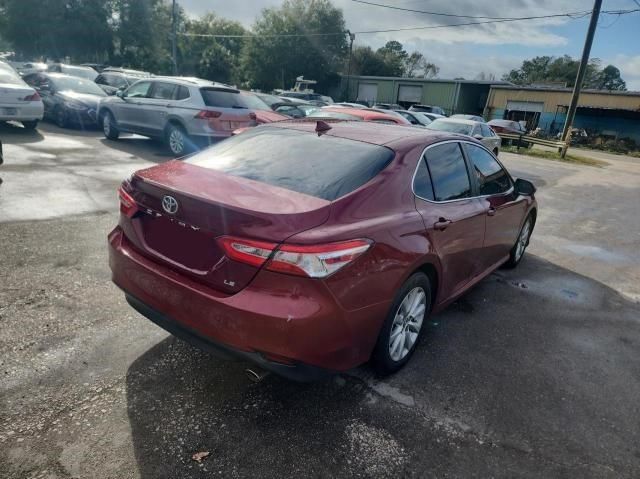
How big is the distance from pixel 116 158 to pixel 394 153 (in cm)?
803

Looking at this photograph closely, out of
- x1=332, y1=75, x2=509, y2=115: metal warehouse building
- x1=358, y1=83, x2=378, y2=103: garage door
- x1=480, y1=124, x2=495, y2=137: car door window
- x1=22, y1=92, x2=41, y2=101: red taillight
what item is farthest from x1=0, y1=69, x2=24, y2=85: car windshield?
x1=358, y1=83, x2=378, y2=103: garage door

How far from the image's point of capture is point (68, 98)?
1256cm

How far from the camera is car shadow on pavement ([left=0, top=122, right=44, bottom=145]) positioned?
10.1 meters

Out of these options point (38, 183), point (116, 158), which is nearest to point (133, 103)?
point (116, 158)

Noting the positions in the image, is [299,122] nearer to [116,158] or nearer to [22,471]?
[22,471]

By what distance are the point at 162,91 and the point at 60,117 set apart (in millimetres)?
4360

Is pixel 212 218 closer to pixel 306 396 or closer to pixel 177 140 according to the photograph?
pixel 306 396

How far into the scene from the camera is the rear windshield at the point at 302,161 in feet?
8.82

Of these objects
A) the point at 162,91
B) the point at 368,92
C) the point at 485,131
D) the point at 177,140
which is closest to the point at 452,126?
the point at 485,131

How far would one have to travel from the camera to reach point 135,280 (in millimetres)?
2707

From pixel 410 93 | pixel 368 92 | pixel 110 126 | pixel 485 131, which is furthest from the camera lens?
pixel 368 92

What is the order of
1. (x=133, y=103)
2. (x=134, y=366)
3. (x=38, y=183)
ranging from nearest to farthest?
(x=134, y=366) → (x=38, y=183) → (x=133, y=103)

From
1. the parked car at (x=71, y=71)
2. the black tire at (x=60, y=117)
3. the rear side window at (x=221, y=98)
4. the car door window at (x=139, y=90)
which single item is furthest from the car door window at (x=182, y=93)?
the parked car at (x=71, y=71)

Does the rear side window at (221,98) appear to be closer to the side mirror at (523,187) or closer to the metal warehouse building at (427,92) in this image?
the side mirror at (523,187)
